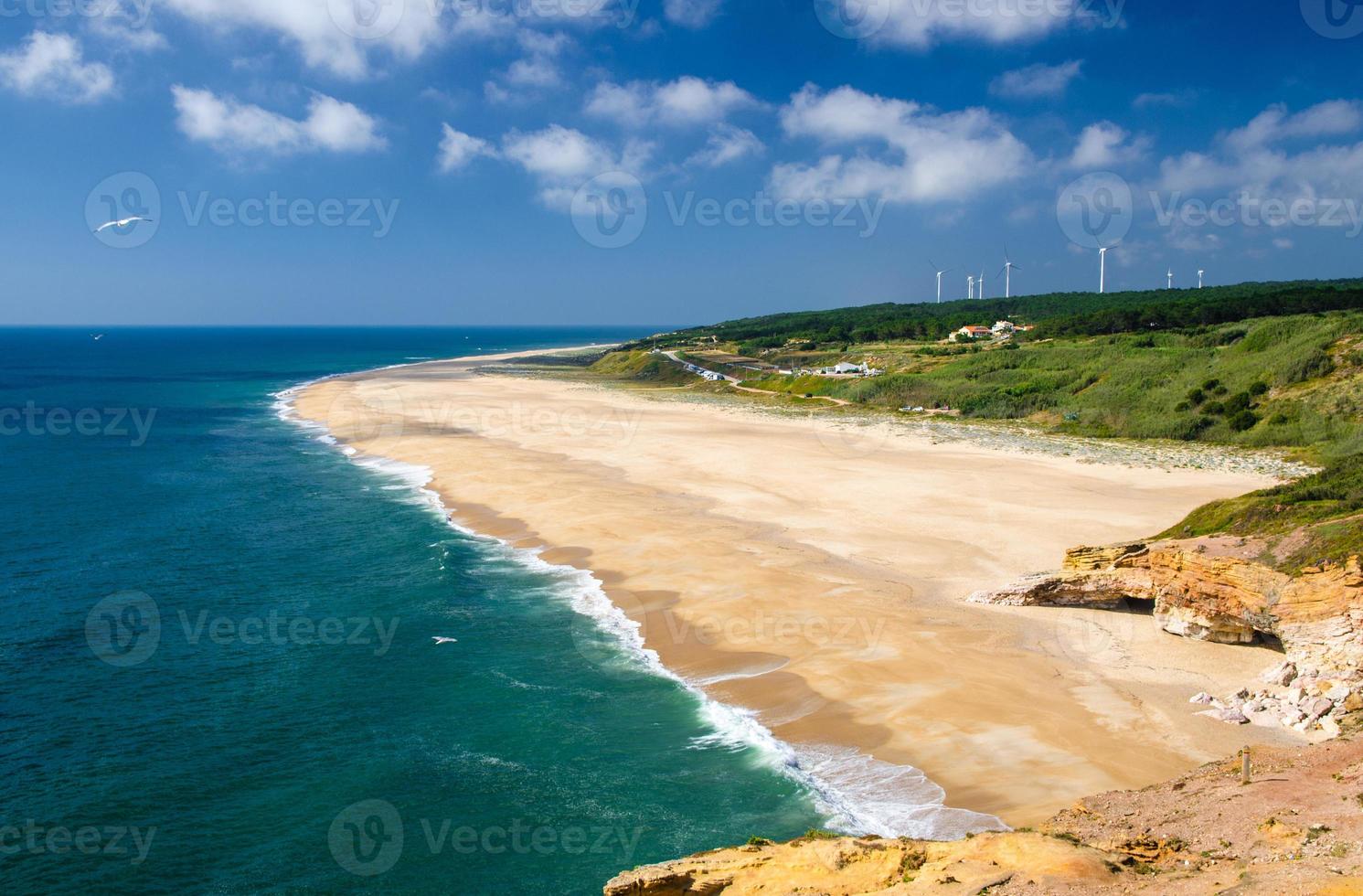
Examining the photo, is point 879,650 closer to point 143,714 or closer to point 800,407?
point 143,714

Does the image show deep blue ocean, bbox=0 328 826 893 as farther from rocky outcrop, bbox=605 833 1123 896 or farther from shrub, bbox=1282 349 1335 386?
shrub, bbox=1282 349 1335 386

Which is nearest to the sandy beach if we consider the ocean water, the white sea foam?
the white sea foam

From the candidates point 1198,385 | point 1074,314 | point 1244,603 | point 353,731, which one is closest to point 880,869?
point 353,731

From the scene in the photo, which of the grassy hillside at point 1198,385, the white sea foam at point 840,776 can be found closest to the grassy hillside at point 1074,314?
the grassy hillside at point 1198,385

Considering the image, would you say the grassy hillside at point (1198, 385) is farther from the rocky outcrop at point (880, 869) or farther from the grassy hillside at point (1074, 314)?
the rocky outcrop at point (880, 869)

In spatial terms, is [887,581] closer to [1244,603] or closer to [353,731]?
[1244,603]

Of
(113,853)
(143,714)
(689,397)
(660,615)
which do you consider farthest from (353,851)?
(689,397)
